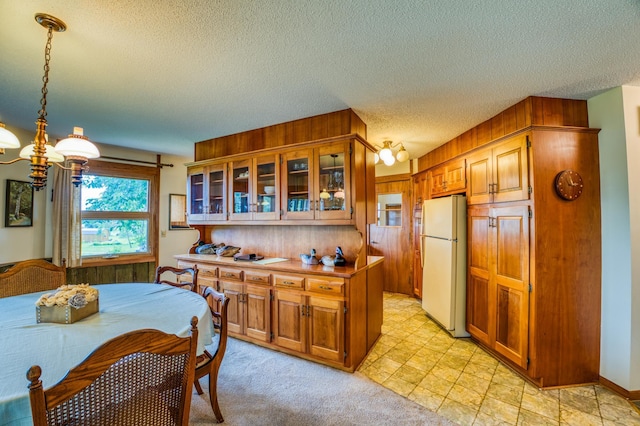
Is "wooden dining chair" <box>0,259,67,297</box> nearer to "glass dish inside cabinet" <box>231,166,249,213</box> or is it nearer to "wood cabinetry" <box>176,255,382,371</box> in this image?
"wood cabinetry" <box>176,255,382,371</box>

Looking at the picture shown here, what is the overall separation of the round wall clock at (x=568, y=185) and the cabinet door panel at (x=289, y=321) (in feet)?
8.00

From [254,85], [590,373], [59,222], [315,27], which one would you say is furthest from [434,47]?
[59,222]

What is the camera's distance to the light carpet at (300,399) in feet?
6.26

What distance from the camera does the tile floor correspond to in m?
1.96

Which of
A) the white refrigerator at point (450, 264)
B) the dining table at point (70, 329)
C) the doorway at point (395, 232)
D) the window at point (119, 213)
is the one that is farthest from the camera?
the doorway at point (395, 232)

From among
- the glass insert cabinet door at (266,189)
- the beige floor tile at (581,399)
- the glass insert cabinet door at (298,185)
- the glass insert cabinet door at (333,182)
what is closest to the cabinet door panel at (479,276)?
the beige floor tile at (581,399)

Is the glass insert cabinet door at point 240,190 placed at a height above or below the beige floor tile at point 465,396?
above

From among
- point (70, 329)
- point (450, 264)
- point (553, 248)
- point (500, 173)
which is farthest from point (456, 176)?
point (70, 329)

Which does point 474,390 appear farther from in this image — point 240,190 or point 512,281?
point 240,190

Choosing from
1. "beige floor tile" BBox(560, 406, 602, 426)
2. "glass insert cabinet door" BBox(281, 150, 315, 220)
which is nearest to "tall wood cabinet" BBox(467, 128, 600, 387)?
"beige floor tile" BBox(560, 406, 602, 426)

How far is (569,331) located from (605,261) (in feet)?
2.19

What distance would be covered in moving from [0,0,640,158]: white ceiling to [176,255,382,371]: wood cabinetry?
163 cm

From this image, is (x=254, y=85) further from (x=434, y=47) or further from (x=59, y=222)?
(x=59, y=222)

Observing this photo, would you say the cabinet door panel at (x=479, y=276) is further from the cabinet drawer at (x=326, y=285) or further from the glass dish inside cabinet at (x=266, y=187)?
the glass dish inside cabinet at (x=266, y=187)
